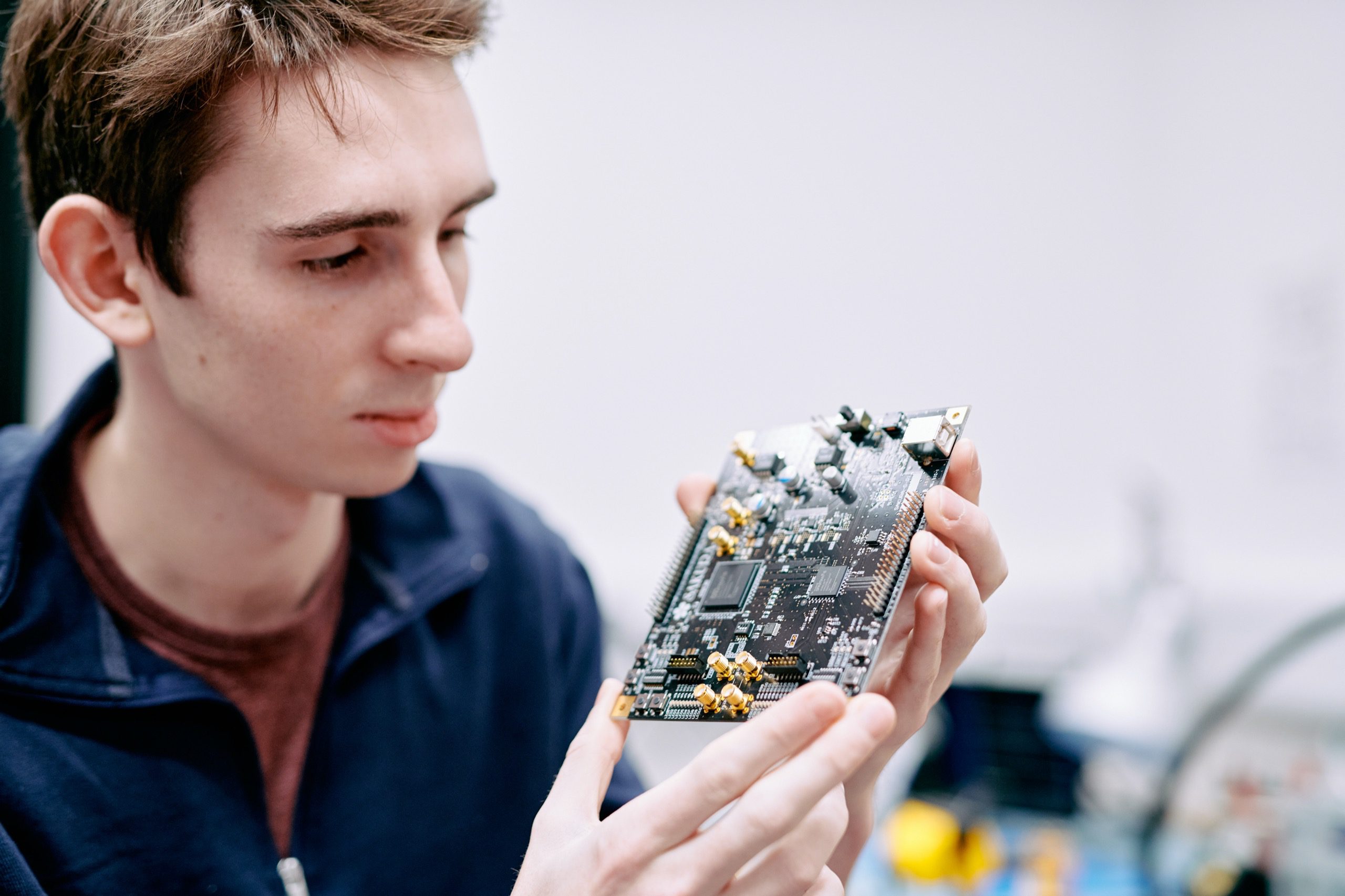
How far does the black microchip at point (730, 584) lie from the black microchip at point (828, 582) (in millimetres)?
97

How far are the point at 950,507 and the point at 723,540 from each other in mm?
320

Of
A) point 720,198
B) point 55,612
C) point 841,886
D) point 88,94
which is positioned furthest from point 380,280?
point 720,198

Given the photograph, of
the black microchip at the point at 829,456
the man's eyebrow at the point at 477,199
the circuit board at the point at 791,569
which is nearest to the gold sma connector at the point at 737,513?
the circuit board at the point at 791,569

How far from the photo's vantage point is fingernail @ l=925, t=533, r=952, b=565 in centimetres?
106

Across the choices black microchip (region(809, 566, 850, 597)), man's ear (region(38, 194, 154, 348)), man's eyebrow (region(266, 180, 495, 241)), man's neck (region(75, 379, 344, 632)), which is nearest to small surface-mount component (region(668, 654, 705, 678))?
black microchip (region(809, 566, 850, 597))

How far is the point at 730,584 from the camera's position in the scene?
1.24 meters

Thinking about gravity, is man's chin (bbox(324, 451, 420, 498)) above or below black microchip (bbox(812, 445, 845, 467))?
below

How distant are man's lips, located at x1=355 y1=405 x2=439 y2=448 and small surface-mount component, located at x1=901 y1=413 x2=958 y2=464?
670 millimetres

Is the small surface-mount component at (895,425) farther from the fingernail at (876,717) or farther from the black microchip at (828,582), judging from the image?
the fingernail at (876,717)

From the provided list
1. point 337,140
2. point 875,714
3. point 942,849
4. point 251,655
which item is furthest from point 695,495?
point 942,849

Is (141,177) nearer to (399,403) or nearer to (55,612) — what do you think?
(399,403)

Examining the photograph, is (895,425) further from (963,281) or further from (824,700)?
(963,281)

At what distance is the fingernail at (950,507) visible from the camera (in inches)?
42.3

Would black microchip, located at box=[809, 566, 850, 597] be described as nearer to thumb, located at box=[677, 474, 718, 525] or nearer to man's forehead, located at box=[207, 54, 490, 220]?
thumb, located at box=[677, 474, 718, 525]
